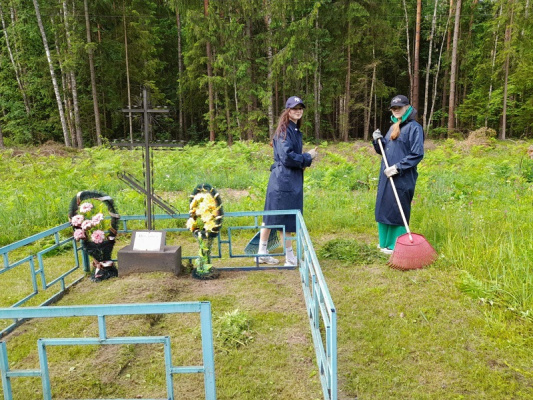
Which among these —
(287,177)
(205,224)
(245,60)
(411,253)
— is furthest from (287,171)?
(245,60)

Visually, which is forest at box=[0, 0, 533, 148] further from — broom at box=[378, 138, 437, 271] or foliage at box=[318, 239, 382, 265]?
broom at box=[378, 138, 437, 271]

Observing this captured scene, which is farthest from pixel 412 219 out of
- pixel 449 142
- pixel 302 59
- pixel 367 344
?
pixel 302 59

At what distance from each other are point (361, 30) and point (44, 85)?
1773cm

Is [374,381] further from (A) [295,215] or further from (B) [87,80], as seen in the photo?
(B) [87,80]

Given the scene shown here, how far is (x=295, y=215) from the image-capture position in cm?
485

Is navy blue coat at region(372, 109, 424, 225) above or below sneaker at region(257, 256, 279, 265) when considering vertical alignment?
above

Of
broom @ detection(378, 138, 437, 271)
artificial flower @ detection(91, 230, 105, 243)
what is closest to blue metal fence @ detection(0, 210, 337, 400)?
artificial flower @ detection(91, 230, 105, 243)

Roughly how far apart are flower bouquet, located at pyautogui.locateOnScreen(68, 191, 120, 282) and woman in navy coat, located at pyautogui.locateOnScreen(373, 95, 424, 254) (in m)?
3.22

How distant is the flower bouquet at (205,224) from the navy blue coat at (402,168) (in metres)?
2.02

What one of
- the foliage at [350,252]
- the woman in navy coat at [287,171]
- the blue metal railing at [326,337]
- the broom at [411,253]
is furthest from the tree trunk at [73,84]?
the blue metal railing at [326,337]

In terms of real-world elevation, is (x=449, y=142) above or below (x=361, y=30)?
below

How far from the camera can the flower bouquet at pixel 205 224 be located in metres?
4.53

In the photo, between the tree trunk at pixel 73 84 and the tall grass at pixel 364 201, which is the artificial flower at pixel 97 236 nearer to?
the tall grass at pixel 364 201

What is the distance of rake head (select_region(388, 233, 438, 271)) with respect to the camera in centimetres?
449
